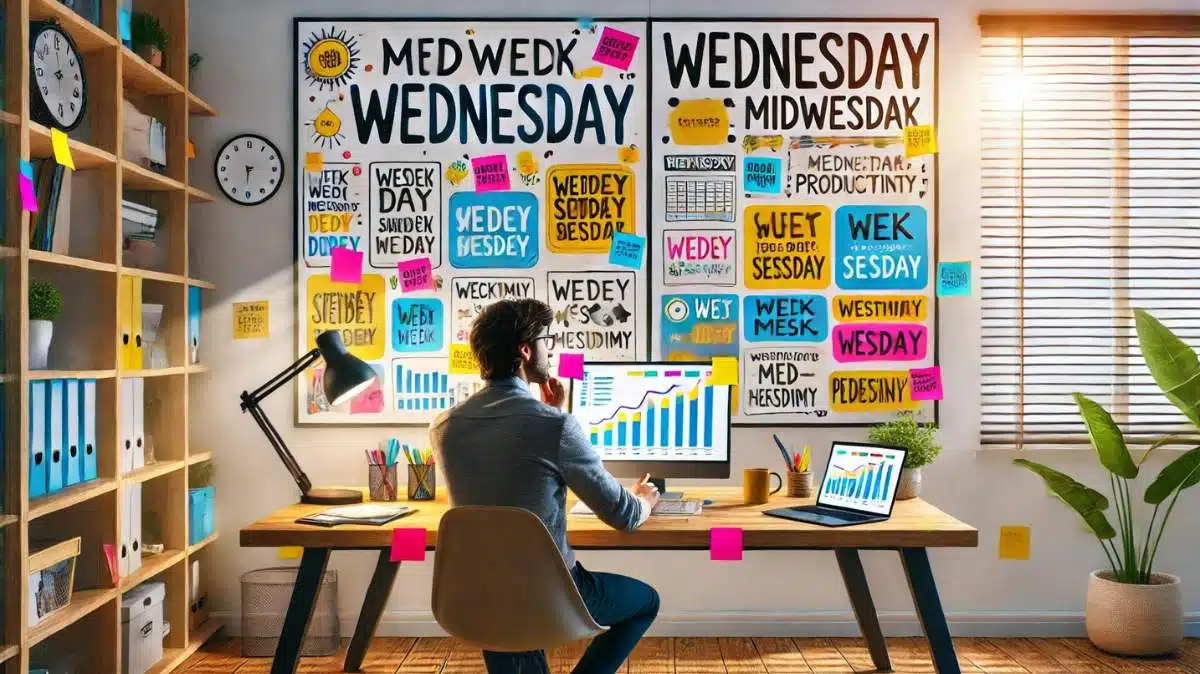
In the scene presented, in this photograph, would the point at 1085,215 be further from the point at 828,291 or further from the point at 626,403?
the point at 626,403

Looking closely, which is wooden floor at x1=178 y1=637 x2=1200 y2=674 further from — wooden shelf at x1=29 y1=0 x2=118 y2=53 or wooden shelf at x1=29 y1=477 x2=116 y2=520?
wooden shelf at x1=29 y1=0 x2=118 y2=53

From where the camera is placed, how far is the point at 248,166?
357 centimetres

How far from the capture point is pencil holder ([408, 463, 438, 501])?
9.79 feet

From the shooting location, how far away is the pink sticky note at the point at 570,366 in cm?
313

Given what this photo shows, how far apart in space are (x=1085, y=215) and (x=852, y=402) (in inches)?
43.6

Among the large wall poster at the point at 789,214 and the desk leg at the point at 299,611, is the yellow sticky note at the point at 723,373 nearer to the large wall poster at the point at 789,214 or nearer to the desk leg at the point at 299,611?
the large wall poster at the point at 789,214

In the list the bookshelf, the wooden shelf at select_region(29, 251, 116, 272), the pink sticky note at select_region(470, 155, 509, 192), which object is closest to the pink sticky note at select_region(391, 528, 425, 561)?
the bookshelf

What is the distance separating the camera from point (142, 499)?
3365 millimetres

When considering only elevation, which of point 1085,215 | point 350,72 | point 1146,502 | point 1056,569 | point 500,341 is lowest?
point 1056,569

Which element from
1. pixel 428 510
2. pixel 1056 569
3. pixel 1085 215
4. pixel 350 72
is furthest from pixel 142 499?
pixel 1085 215

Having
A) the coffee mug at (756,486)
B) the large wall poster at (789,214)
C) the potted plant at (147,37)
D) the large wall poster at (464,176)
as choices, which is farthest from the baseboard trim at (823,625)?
the potted plant at (147,37)

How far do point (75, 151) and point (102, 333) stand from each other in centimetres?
54

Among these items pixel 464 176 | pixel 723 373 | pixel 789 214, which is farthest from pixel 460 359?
pixel 789 214

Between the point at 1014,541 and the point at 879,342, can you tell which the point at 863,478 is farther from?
the point at 1014,541
